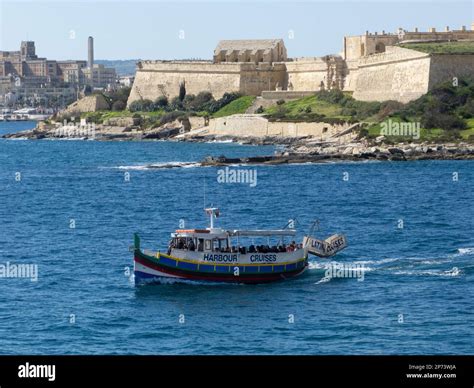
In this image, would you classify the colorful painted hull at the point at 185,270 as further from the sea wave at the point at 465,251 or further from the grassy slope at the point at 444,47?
the grassy slope at the point at 444,47

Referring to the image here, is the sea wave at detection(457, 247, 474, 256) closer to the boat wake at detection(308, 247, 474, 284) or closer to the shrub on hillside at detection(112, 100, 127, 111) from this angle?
the boat wake at detection(308, 247, 474, 284)

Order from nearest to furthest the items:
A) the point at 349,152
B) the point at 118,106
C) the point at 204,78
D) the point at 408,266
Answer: the point at 408,266 < the point at 349,152 < the point at 204,78 < the point at 118,106

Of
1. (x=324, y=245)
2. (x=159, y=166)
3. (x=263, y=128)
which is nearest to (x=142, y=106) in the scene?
(x=263, y=128)

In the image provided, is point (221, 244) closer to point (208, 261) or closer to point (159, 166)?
point (208, 261)

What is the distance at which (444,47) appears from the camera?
9281cm

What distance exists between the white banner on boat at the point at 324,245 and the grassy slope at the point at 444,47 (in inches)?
2349

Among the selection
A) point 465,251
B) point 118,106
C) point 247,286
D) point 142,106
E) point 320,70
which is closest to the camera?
point 247,286

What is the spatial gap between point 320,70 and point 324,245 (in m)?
82.4

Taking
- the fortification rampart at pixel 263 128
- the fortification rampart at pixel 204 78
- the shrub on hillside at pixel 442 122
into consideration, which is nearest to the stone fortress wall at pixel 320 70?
the fortification rampart at pixel 204 78

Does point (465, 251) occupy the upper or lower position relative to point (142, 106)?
lower

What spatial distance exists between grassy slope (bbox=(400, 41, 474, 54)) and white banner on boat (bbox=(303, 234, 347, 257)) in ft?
196

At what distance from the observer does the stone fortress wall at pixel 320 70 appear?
89369mm
